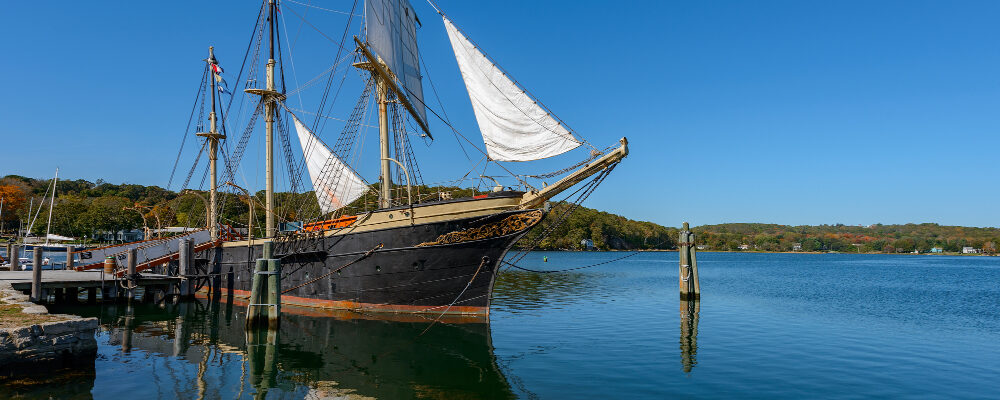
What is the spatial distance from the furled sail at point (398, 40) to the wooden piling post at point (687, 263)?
12.5 metres

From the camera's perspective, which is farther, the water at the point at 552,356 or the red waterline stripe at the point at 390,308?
the red waterline stripe at the point at 390,308

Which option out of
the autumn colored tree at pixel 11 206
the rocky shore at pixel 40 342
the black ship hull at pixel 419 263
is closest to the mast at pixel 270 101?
the black ship hull at pixel 419 263

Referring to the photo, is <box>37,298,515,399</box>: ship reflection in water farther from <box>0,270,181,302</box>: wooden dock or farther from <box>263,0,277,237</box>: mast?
<box>263,0,277,237</box>: mast

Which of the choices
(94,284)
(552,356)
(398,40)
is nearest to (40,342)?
Result: (552,356)

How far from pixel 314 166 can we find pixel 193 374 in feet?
83.1

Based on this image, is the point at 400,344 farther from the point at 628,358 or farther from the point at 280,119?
the point at 280,119

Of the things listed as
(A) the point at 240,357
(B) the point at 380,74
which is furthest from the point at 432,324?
(B) the point at 380,74

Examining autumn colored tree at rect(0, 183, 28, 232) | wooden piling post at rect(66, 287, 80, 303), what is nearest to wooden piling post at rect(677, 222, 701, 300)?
wooden piling post at rect(66, 287, 80, 303)

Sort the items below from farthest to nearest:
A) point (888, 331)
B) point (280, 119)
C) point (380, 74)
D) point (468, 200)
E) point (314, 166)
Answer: point (314, 166), point (280, 119), point (380, 74), point (888, 331), point (468, 200)

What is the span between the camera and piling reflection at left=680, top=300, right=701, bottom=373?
1476 cm

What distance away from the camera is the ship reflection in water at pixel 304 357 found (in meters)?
11.7

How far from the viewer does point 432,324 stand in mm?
19000

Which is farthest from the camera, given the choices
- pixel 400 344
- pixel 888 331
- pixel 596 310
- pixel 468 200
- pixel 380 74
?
pixel 596 310

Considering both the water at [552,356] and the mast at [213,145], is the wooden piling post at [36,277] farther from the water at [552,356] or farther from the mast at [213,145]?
the mast at [213,145]
